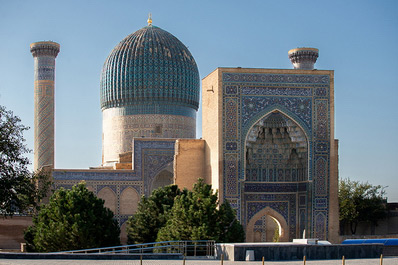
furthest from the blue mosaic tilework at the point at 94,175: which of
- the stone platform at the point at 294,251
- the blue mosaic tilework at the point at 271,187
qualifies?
the stone platform at the point at 294,251

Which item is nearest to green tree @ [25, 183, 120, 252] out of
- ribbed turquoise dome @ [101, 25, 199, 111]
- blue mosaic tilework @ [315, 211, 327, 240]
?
blue mosaic tilework @ [315, 211, 327, 240]

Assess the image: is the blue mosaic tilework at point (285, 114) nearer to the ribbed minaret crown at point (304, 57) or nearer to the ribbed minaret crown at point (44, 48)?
the ribbed minaret crown at point (44, 48)

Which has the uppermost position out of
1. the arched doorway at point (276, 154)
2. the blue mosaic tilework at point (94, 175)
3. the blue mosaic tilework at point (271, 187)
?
the arched doorway at point (276, 154)

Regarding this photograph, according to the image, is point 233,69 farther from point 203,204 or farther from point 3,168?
point 3,168

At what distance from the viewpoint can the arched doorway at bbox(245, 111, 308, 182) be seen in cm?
1883

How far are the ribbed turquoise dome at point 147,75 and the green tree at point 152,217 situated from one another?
9002mm

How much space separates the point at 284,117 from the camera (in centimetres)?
1862

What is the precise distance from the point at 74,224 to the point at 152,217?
94.3 inches

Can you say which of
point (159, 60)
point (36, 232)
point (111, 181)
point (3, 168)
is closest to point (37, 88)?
point (159, 60)

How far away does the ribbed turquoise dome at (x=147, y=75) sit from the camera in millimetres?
27062

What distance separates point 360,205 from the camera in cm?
2458

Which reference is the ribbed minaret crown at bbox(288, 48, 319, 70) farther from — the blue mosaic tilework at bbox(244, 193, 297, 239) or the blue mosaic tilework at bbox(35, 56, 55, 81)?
the blue mosaic tilework at bbox(244, 193, 297, 239)

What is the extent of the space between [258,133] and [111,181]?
6059 mm

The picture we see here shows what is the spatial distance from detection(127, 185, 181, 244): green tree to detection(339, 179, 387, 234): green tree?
8776 millimetres
